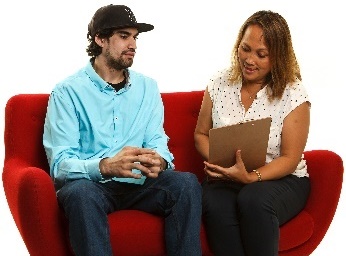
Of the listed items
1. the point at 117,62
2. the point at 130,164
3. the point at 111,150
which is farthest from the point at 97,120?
the point at 130,164

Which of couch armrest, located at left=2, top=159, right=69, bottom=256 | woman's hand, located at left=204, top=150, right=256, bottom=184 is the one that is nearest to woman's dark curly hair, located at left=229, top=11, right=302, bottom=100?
woman's hand, located at left=204, top=150, right=256, bottom=184

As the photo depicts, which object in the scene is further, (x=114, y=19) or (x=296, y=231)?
(x=114, y=19)

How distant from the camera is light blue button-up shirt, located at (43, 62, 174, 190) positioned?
288 cm

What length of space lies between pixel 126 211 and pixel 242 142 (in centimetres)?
52

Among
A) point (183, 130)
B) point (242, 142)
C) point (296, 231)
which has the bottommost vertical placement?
point (296, 231)

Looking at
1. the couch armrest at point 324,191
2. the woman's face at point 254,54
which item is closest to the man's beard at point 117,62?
the woman's face at point 254,54

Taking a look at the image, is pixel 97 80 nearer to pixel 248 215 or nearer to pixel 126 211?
pixel 126 211

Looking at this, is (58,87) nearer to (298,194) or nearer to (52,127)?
(52,127)

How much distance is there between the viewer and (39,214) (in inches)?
104

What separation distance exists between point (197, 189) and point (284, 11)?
1.55 meters

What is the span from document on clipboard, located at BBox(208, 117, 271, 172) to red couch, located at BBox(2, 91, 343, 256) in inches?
11.5

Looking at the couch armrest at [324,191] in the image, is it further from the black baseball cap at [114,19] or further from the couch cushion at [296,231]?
the black baseball cap at [114,19]

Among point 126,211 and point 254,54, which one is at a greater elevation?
point 254,54

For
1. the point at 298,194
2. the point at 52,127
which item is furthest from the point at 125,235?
the point at 298,194
